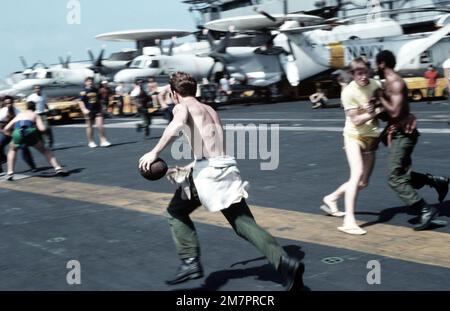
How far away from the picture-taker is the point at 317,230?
22.9 ft

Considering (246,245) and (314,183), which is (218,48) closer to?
(314,183)

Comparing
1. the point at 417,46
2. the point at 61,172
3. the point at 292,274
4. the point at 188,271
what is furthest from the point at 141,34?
the point at 292,274

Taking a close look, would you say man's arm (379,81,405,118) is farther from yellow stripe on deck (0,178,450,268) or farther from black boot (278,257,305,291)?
black boot (278,257,305,291)

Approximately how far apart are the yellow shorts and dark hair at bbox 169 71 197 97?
92.4 inches

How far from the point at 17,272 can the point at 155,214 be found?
262 cm

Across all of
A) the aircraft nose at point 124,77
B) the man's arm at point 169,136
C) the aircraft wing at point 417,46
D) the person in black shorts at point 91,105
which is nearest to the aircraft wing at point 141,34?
the aircraft nose at point 124,77

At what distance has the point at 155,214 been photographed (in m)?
8.37

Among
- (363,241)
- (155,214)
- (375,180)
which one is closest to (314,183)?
(375,180)

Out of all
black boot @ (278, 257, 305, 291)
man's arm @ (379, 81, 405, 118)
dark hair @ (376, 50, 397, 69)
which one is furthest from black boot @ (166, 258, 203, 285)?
dark hair @ (376, 50, 397, 69)

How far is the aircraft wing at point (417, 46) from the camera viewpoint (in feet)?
107

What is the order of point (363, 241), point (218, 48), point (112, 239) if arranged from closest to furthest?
1. point (363, 241)
2. point (112, 239)
3. point (218, 48)

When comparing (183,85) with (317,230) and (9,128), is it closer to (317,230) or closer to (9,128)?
(317,230)

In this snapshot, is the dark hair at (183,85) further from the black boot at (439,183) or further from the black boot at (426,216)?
the black boot at (439,183)

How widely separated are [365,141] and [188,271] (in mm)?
2731
